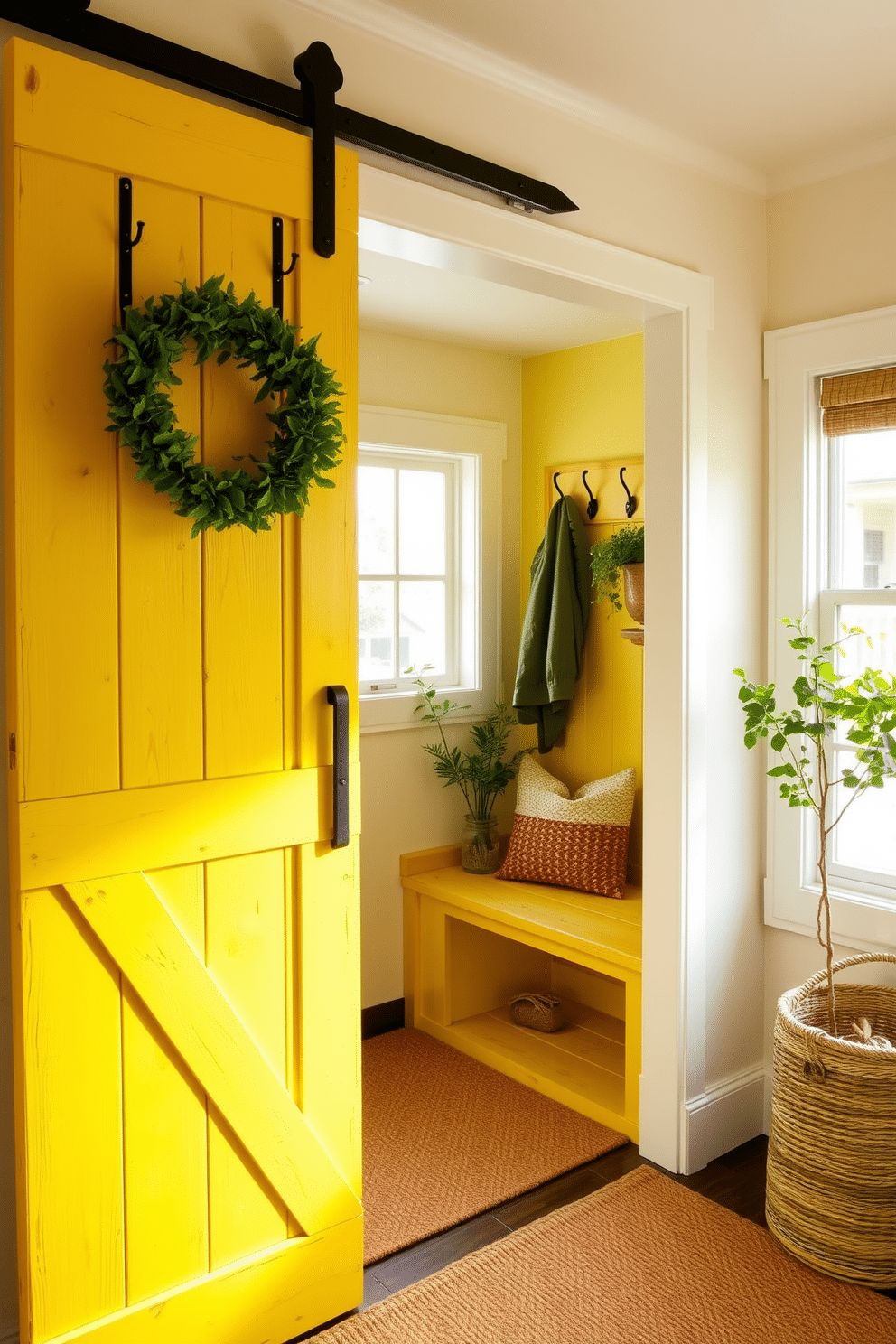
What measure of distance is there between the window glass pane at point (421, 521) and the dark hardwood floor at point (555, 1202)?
2.08 m

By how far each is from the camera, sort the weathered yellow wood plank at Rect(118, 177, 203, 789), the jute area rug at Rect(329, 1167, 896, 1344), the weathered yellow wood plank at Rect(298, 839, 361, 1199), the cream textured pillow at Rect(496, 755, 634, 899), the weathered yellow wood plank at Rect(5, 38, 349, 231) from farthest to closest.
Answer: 1. the cream textured pillow at Rect(496, 755, 634, 899)
2. the jute area rug at Rect(329, 1167, 896, 1344)
3. the weathered yellow wood plank at Rect(298, 839, 361, 1199)
4. the weathered yellow wood plank at Rect(118, 177, 203, 789)
5. the weathered yellow wood plank at Rect(5, 38, 349, 231)

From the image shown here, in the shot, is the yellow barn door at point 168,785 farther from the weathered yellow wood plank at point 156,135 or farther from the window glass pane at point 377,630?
the window glass pane at point 377,630

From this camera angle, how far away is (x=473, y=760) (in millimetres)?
3850

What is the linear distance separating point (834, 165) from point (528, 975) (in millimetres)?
2755

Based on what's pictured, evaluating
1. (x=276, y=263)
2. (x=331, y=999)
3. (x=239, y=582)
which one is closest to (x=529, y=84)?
(x=276, y=263)

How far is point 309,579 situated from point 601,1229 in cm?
166

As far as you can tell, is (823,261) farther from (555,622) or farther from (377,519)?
(377,519)

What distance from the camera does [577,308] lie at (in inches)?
132

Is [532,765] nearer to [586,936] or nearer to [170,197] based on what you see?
[586,936]

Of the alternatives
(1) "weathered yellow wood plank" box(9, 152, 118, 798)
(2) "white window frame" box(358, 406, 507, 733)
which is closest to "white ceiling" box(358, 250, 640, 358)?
(2) "white window frame" box(358, 406, 507, 733)

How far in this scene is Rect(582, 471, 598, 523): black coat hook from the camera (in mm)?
3785

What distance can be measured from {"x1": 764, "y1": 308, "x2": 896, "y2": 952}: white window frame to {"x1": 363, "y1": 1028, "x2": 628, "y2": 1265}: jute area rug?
85cm

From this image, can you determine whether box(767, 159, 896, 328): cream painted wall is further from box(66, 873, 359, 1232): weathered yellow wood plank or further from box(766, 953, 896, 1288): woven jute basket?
box(66, 873, 359, 1232): weathered yellow wood plank

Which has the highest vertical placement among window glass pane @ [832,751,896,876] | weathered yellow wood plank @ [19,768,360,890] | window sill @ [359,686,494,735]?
window sill @ [359,686,494,735]
